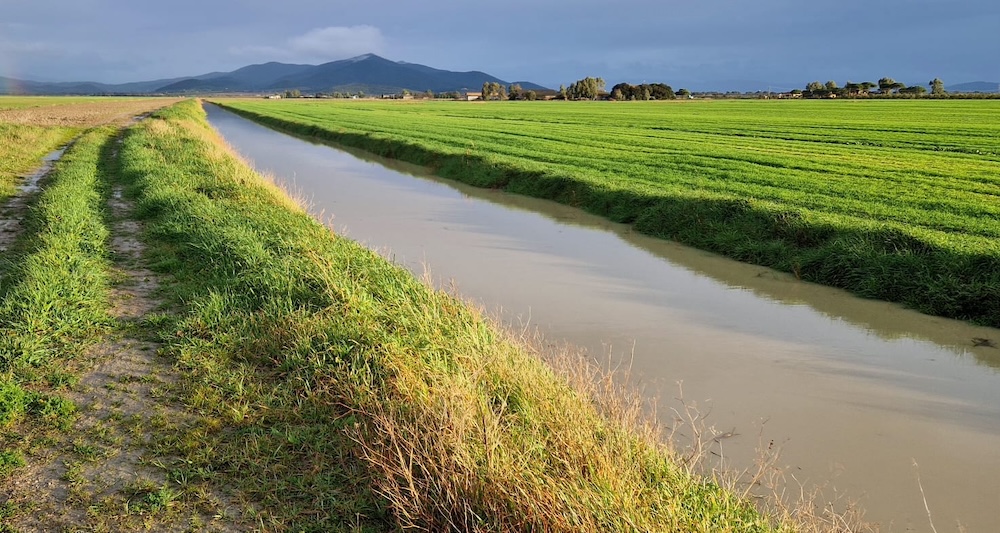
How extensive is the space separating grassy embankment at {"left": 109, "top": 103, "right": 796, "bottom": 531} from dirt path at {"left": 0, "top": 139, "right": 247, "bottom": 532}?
0.16 m

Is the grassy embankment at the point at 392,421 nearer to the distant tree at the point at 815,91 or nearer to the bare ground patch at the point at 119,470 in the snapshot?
the bare ground patch at the point at 119,470

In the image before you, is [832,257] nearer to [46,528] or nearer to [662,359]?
[662,359]

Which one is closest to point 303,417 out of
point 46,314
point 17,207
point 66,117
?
point 46,314

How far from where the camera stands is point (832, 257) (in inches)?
388

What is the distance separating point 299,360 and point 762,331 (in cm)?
520

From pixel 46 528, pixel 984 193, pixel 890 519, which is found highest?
pixel 984 193

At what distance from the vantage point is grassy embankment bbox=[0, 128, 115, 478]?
15.7ft

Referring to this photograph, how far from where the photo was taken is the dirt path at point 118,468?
3719 millimetres

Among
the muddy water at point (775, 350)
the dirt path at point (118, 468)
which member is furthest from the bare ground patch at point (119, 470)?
the muddy water at point (775, 350)

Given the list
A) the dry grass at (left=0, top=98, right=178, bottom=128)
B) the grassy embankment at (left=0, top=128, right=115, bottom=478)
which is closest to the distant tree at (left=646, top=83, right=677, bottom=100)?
the dry grass at (left=0, top=98, right=178, bottom=128)

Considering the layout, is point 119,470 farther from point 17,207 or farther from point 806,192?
point 806,192

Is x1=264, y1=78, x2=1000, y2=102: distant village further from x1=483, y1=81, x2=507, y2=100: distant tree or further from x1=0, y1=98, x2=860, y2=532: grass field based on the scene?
x1=0, y1=98, x2=860, y2=532: grass field

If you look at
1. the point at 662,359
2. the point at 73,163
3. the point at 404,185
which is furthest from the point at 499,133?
the point at 662,359

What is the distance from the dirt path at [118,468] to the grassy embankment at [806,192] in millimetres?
8434
